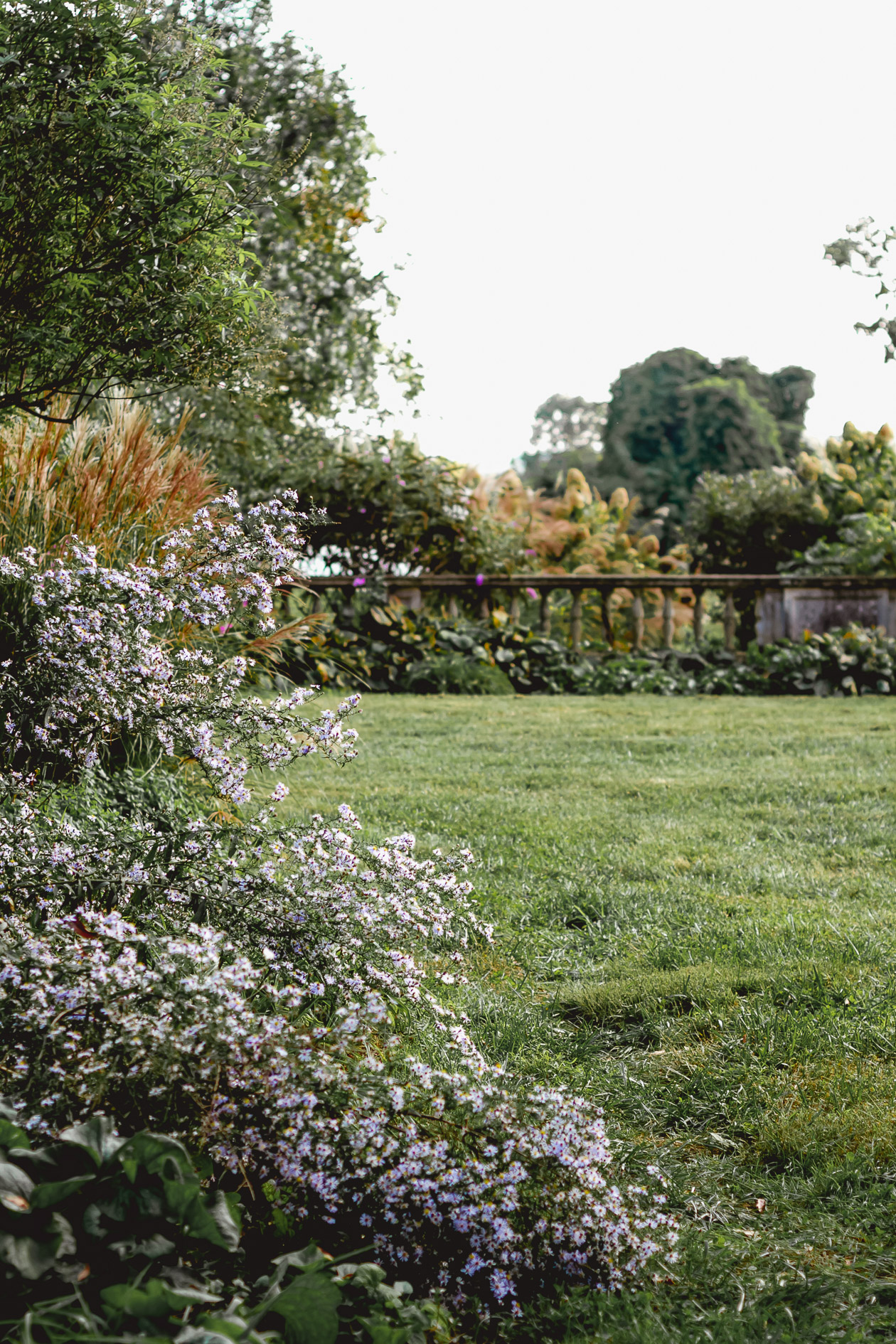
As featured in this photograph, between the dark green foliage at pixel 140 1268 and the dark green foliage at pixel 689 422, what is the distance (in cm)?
2626

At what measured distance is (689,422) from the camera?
93.7 feet

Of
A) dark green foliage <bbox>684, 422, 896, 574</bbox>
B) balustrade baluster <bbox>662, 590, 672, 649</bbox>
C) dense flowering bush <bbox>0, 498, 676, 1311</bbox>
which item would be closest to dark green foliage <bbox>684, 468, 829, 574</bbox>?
dark green foliage <bbox>684, 422, 896, 574</bbox>

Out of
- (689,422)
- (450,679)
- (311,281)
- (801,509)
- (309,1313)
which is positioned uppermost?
(689,422)

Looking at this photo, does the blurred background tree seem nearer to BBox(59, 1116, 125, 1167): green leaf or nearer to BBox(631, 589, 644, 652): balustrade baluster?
BBox(631, 589, 644, 652): balustrade baluster

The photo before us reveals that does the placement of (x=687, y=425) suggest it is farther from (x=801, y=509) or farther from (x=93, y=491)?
(x=93, y=491)

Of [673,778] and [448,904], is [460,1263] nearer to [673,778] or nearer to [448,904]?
[448,904]

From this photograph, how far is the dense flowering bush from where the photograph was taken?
1.56 m

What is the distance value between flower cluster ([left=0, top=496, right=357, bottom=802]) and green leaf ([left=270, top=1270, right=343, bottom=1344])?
156 cm

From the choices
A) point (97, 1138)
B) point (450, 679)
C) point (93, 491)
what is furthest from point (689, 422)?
point (97, 1138)

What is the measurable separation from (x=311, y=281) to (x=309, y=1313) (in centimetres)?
1063

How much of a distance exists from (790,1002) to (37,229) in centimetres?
266

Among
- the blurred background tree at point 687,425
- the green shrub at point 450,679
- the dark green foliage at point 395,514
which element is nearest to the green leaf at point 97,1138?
the green shrub at point 450,679

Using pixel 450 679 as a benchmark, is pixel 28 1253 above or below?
below

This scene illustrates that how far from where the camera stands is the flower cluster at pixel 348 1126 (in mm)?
1544
